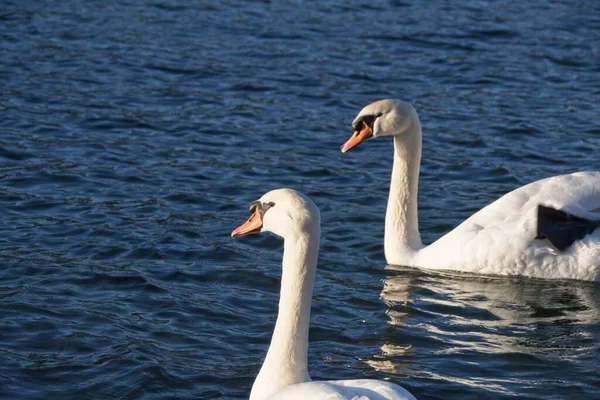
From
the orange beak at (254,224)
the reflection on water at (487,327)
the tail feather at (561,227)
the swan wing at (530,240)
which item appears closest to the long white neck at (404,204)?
the reflection on water at (487,327)

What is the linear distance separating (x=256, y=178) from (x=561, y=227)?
3.42 meters

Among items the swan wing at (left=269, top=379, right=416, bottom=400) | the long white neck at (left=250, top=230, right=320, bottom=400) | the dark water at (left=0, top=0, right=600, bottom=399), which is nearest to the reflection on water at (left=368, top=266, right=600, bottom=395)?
the dark water at (left=0, top=0, right=600, bottom=399)

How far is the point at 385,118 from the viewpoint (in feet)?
32.9

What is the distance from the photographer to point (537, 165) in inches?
496

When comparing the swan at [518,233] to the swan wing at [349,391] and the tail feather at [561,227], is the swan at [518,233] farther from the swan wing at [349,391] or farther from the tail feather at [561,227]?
the swan wing at [349,391]

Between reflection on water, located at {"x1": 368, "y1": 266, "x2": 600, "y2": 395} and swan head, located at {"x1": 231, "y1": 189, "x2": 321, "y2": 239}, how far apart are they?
163 cm

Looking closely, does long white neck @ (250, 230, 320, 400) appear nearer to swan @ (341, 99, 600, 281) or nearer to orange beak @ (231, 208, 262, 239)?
orange beak @ (231, 208, 262, 239)

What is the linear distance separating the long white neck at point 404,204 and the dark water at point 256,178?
0.17 m

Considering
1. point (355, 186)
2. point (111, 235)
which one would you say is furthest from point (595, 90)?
point (111, 235)

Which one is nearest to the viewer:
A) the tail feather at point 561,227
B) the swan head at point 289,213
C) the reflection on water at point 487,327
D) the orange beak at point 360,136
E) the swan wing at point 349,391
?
the swan wing at point 349,391

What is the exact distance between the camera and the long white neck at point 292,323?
21.3 feet

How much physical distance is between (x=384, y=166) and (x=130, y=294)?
4.34 metres

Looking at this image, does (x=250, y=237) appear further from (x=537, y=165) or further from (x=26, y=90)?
(x=26, y=90)

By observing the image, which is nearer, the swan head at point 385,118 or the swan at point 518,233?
the swan at point 518,233
